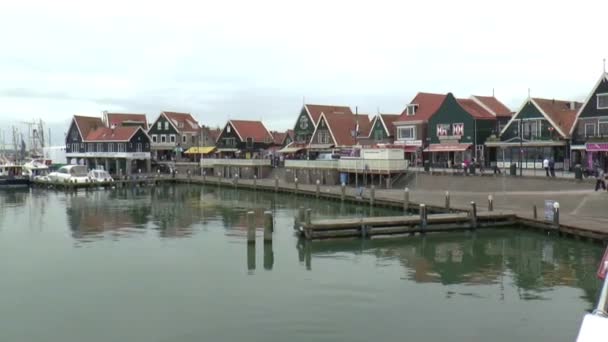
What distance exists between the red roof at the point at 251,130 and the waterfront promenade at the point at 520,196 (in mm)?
37500

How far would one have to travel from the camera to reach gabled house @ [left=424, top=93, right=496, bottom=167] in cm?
6144

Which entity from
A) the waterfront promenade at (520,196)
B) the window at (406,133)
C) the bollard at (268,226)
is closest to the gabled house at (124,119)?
the window at (406,133)

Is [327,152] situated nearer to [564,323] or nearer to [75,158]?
[75,158]

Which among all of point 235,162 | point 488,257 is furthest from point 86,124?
point 488,257

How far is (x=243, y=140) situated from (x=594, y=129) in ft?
177

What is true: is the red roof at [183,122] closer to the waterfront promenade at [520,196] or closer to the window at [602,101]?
the waterfront promenade at [520,196]

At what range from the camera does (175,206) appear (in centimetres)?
5038

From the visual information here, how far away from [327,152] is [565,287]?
2228 inches

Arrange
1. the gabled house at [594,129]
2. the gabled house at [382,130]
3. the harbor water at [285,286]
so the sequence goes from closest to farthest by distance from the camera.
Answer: the harbor water at [285,286] → the gabled house at [594,129] → the gabled house at [382,130]

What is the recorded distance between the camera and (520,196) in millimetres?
40031

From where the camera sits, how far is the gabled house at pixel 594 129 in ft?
164

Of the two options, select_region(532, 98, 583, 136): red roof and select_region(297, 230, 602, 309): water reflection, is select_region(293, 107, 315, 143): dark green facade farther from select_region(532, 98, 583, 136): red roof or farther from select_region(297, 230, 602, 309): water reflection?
select_region(297, 230, 602, 309): water reflection

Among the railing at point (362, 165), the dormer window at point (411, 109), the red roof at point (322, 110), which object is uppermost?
the red roof at point (322, 110)

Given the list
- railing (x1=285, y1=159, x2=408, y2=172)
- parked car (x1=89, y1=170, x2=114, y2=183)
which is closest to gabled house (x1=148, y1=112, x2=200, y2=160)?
parked car (x1=89, y1=170, x2=114, y2=183)
